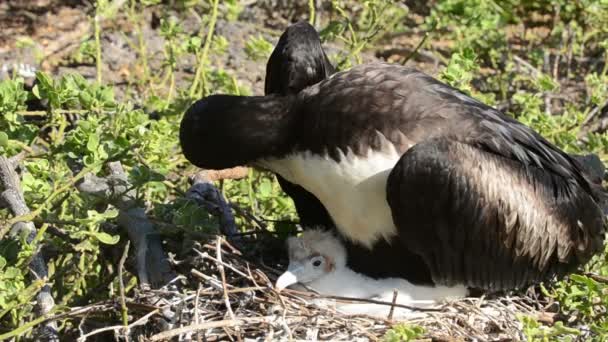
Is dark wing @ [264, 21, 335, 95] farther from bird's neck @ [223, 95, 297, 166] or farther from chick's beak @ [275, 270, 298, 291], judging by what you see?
chick's beak @ [275, 270, 298, 291]

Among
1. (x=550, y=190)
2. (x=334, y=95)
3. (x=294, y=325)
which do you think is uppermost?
(x=334, y=95)

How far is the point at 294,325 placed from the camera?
179 inches

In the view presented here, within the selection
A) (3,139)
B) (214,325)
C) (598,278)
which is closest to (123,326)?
(214,325)

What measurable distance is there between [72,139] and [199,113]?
1.63ft

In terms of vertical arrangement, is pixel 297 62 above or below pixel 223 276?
above

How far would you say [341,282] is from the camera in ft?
16.0

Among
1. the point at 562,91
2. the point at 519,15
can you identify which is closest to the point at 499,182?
the point at 562,91

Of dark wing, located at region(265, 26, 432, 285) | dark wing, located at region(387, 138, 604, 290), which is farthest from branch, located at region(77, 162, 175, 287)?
dark wing, located at region(387, 138, 604, 290)

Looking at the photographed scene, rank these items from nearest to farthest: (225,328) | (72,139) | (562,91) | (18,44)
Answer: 1. (225,328)
2. (72,139)
3. (18,44)
4. (562,91)

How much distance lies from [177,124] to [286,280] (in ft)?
4.56

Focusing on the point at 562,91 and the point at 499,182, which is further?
the point at 562,91

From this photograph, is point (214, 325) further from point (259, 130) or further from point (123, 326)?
point (259, 130)

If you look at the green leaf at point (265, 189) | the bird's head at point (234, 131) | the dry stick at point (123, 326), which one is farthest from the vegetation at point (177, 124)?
the bird's head at point (234, 131)

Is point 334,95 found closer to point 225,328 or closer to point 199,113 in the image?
point 199,113
